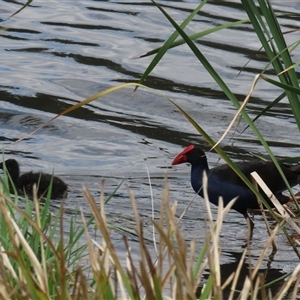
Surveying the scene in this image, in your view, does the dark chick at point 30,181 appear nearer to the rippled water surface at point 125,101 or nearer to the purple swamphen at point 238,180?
the rippled water surface at point 125,101

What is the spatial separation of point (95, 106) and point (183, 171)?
207 cm

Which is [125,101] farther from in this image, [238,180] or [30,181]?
[238,180]

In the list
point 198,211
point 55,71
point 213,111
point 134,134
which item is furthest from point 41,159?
point 55,71

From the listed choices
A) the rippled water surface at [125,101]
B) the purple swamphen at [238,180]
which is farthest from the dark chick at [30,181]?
the purple swamphen at [238,180]

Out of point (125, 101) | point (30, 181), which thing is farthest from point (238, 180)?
point (125, 101)

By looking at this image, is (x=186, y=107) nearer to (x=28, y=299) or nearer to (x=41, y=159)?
(x=41, y=159)

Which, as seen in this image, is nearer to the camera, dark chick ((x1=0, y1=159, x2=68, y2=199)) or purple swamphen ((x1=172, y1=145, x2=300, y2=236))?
purple swamphen ((x1=172, y1=145, x2=300, y2=236))

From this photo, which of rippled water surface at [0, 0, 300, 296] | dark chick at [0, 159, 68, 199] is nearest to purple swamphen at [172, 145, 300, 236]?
rippled water surface at [0, 0, 300, 296]

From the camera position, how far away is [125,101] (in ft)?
33.4

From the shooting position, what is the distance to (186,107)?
32.3ft

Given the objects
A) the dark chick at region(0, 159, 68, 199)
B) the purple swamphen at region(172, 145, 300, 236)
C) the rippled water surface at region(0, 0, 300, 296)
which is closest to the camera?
the purple swamphen at region(172, 145, 300, 236)

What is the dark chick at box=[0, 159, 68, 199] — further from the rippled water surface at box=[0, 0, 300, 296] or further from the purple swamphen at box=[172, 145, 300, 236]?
the purple swamphen at box=[172, 145, 300, 236]

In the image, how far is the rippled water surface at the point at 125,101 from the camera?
7535 mm

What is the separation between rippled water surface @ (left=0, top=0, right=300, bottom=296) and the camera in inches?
297
